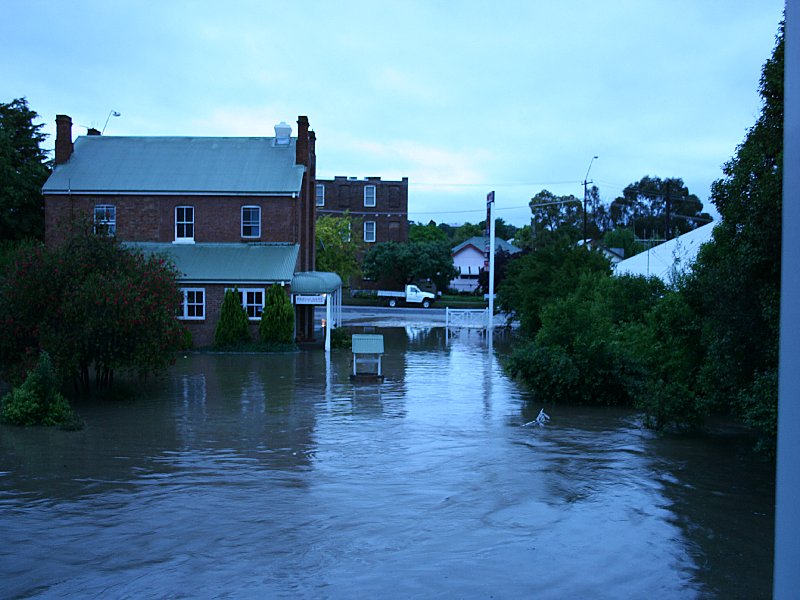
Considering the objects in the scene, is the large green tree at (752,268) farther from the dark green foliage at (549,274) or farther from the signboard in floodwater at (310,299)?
the signboard in floodwater at (310,299)

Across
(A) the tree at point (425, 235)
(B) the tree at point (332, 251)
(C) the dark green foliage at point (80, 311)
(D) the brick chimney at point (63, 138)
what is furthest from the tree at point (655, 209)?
(C) the dark green foliage at point (80, 311)

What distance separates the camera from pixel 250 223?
1332 inches

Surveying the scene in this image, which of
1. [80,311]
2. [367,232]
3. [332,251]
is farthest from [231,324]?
[367,232]

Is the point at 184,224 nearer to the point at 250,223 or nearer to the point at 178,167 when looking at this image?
the point at 178,167

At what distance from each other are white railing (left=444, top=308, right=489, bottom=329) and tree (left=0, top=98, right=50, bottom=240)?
20.8 m

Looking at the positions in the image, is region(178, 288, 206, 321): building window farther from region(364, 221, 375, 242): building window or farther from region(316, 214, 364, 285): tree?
region(364, 221, 375, 242): building window

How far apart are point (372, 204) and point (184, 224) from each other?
39.6 meters

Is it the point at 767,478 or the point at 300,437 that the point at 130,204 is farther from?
the point at 767,478

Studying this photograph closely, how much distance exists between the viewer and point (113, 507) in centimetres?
988

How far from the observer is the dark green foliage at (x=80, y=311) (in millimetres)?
17312

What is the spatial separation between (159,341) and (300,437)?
17.9ft

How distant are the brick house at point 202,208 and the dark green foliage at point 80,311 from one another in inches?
519

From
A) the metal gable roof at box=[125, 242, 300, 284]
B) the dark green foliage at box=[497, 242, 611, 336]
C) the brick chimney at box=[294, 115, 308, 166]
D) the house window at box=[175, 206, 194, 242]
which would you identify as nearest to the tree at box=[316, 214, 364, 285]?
the brick chimney at box=[294, 115, 308, 166]

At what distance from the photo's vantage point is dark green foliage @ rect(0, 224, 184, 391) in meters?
17.3
